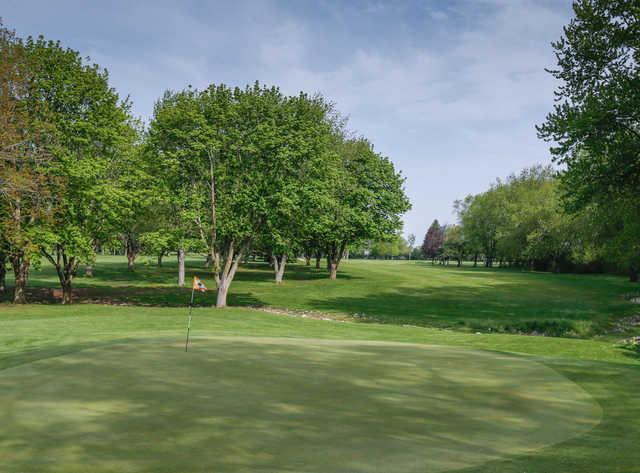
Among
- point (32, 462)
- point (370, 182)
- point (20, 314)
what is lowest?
point (20, 314)

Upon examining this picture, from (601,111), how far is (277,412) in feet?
83.2

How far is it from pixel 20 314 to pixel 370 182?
41.1m

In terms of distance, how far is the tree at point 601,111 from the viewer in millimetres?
25953

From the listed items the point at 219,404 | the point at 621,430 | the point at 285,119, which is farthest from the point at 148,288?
the point at 621,430

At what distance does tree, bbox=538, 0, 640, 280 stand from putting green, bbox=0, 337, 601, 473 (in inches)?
753

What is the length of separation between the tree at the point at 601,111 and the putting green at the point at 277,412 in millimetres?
19127

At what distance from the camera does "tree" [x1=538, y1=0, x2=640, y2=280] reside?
85.1 ft

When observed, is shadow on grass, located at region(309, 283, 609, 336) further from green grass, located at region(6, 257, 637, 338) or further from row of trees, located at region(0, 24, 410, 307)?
row of trees, located at region(0, 24, 410, 307)

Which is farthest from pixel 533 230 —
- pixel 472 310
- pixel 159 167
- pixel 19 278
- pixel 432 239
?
pixel 432 239

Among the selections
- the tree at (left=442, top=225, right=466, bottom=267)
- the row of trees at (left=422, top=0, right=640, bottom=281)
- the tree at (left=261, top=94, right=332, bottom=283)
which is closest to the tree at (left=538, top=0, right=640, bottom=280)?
the row of trees at (left=422, top=0, right=640, bottom=281)

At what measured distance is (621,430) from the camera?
7375mm

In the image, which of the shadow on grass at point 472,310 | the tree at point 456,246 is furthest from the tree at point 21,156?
the tree at point 456,246

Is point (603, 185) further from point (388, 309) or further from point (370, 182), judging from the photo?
point (370, 182)

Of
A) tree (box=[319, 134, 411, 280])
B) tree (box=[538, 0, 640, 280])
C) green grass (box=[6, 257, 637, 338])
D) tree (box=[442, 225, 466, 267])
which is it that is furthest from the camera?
tree (box=[442, 225, 466, 267])
